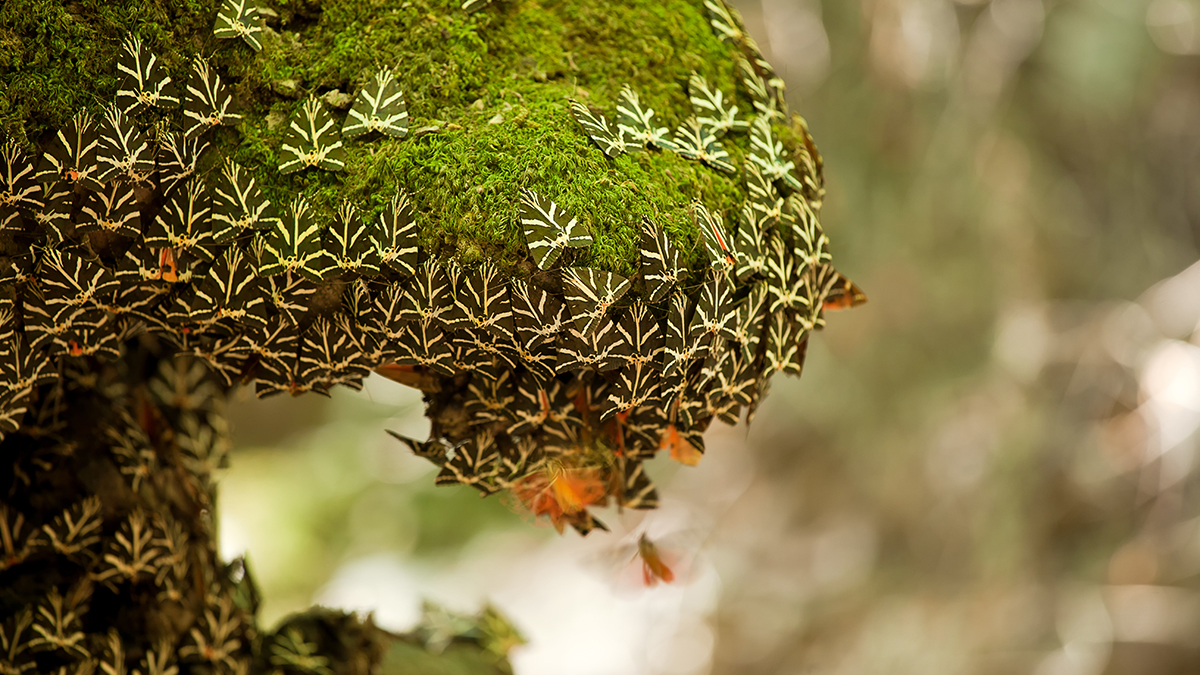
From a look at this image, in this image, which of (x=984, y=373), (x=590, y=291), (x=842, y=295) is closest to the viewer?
(x=590, y=291)

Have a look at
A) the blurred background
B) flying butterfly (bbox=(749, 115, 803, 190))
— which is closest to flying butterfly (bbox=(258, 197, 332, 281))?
flying butterfly (bbox=(749, 115, 803, 190))

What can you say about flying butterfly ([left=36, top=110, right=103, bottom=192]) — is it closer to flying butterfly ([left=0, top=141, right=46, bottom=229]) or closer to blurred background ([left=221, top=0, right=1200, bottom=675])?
flying butterfly ([left=0, top=141, right=46, bottom=229])

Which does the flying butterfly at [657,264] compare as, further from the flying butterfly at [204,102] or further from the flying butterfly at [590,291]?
the flying butterfly at [204,102]

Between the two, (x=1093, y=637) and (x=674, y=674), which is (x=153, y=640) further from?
(x=1093, y=637)

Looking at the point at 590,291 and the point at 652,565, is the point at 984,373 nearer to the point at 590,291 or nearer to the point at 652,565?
the point at 652,565

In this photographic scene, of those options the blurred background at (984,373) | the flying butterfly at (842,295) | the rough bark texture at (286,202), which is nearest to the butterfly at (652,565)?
the rough bark texture at (286,202)

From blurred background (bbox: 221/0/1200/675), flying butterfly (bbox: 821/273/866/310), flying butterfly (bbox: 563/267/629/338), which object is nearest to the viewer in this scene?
flying butterfly (bbox: 563/267/629/338)

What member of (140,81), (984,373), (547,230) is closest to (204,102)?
(140,81)
